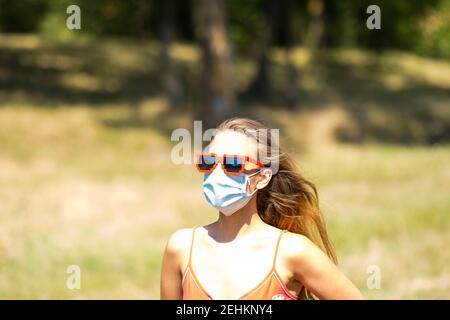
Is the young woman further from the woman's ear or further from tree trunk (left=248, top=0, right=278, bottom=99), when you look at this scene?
tree trunk (left=248, top=0, right=278, bottom=99)

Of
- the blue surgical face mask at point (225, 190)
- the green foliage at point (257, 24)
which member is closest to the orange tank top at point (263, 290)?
the blue surgical face mask at point (225, 190)

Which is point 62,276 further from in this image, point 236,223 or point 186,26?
point 186,26

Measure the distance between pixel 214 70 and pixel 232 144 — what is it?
60.9 ft

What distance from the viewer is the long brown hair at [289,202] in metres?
4.09

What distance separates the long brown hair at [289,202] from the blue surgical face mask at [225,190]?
0.63 feet

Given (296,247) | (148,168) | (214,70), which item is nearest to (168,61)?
(214,70)

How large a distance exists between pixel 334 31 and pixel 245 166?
46.1 metres

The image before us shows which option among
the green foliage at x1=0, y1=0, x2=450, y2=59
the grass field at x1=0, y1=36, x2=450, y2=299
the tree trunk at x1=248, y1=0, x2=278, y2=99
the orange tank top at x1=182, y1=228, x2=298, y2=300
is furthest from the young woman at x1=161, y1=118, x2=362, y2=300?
the green foliage at x1=0, y1=0, x2=450, y2=59

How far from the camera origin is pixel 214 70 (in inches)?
878

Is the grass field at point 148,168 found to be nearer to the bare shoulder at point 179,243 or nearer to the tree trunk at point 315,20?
the bare shoulder at point 179,243

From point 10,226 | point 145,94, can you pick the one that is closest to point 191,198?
point 10,226

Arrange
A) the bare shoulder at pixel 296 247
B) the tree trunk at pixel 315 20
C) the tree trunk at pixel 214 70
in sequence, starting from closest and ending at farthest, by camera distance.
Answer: the bare shoulder at pixel 296 247, the tree trunk at pixel 214 70, the tree trunk at pixel 315 20

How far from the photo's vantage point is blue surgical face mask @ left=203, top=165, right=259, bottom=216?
Answer: 387 cm

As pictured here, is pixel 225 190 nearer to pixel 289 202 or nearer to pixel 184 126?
pixel 289 202
